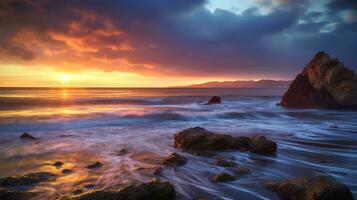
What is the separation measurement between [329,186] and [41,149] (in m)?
9.62

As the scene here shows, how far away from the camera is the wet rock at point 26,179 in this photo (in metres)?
5.78

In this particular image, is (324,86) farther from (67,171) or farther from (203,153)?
(67,171)

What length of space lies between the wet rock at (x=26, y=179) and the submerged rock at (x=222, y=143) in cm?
468

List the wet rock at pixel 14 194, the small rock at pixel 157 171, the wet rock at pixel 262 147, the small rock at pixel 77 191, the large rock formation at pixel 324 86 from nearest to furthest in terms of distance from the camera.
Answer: the wet rock at pixel 14 194 < the small rock at pixel 77 191 < the small rock at pixel 157 171 < the wet rock at pixel 262 147 < the large rock formation at pixel 324 86

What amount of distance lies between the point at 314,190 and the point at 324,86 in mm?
26687

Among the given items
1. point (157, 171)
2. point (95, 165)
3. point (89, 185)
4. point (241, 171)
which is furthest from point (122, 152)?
point (241, 171)

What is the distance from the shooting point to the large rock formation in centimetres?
2593

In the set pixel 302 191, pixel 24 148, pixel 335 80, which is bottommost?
pixel 24 148

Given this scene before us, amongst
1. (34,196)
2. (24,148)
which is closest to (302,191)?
(34,196)

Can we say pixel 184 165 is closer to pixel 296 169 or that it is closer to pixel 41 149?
pixel 296 169

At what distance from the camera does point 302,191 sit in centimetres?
481

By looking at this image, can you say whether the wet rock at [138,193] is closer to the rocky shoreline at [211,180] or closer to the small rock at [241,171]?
the rocky shoreline at [211,180]

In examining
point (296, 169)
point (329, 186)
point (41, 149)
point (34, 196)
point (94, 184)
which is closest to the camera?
point (329, 186)

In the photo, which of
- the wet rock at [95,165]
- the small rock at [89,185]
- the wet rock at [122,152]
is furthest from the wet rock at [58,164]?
the small rock at [89,185]
